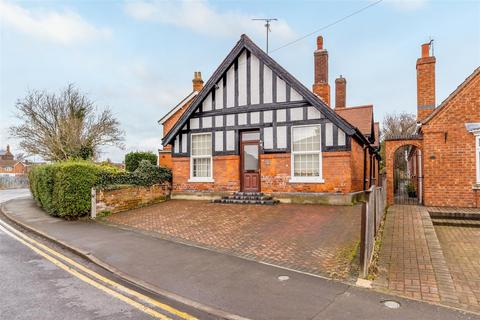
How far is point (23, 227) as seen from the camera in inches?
419

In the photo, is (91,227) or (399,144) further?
(399,144)

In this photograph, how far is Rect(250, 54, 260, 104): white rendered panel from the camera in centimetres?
1453

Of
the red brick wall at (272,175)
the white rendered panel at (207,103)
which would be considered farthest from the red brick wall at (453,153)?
the white rendered panel at (207,103)

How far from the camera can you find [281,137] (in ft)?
46.2

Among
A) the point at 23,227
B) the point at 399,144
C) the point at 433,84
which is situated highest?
the point at 433,84

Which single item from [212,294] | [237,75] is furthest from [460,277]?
[237,75]

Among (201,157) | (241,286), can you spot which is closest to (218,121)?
(201,157)

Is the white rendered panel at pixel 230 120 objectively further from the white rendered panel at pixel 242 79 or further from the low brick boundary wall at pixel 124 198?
the low brick boundary wall at pixel 124 198

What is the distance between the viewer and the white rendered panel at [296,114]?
44.9 feet

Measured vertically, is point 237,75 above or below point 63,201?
above

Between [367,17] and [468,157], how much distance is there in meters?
7.20

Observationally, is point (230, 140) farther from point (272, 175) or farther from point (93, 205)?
point (93, 205)

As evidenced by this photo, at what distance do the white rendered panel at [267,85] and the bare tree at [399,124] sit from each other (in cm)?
3068

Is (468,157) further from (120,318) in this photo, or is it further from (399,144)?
(120,318)
